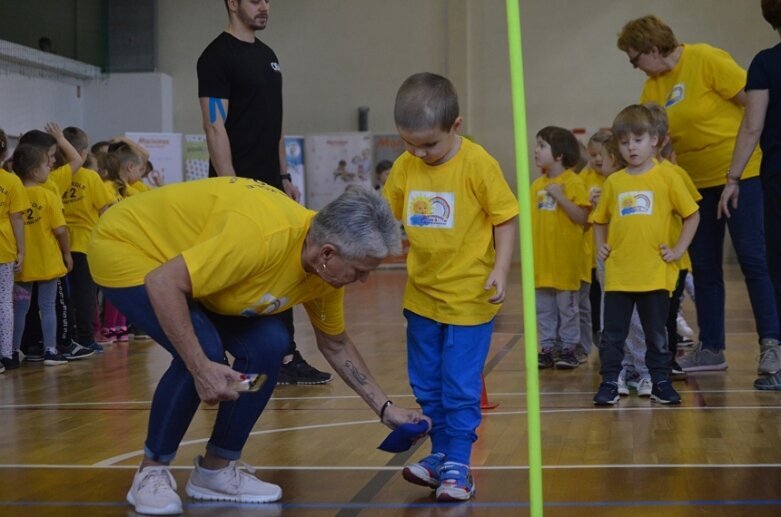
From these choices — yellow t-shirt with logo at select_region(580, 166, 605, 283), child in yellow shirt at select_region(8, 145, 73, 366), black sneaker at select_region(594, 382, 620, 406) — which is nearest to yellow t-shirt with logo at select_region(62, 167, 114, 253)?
child in yellow shirt at select_region(8, 145, 73, 366)

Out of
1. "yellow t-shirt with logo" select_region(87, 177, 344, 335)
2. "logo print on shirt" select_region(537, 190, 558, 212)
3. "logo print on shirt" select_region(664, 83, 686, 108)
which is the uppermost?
"logo print on shirt" select_region(664, 83, 686, 108)

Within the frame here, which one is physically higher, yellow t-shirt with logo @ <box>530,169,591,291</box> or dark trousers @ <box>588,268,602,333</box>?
yellow t-shirt with logo @ <box>530,169,591,291</box>

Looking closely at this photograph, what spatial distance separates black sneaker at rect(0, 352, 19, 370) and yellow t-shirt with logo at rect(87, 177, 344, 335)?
3.44m

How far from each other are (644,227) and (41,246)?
353 cm

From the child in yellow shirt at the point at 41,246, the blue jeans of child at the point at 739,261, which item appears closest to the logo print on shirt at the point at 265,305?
the blue jeans of child at the point at 739,261

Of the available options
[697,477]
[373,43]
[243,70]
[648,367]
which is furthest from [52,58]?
[697,477]

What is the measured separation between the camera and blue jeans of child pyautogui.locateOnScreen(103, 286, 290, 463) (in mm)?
2674

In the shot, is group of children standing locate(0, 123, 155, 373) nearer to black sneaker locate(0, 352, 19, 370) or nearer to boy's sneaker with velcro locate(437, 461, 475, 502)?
black sneaker locate(0, 352, 19, 370)

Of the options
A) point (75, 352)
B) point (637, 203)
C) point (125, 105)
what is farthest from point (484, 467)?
point (125, 105)

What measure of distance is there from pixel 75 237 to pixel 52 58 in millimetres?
7893

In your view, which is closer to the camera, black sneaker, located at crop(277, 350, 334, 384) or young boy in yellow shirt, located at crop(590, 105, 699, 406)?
young boy in yellow shirt, located at crop(590, 105, 699, 406)

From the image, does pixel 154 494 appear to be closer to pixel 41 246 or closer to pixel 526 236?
pixel 526 236

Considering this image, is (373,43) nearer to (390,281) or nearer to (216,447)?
(390,281)

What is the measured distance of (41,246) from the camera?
6.15 m
